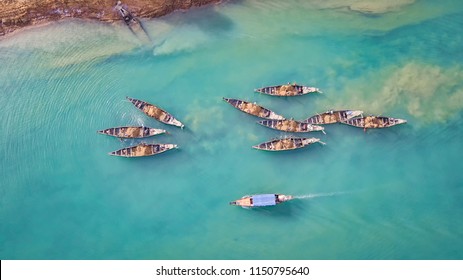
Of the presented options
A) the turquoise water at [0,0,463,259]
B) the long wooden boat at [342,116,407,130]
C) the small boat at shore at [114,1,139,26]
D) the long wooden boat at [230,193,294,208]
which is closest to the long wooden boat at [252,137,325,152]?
the turquoise water at [0,0,463,259]

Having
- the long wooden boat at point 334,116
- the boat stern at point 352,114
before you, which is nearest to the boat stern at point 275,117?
the long wooden boat at point 334,116

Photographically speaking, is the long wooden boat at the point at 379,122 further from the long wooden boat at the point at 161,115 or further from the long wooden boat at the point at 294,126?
the long wooden boat at the point at 161,115

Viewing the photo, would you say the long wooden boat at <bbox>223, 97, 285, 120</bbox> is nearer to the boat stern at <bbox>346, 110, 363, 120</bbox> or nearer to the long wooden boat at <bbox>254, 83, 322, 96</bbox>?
the long wooden boat at <bbox>254, 83, 322, 96</bbox>

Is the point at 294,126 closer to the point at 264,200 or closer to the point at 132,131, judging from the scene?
the point at 264,200

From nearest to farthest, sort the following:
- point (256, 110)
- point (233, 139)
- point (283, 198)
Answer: point (283, 198)
point (256, 110)
point (233, 139)

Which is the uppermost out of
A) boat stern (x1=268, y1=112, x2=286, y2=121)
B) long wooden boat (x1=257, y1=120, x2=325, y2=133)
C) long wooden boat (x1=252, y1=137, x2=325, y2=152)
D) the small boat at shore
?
the small boat at shore

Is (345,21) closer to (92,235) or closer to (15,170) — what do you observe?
(92,235)

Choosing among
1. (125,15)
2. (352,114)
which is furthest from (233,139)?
(125,15)
